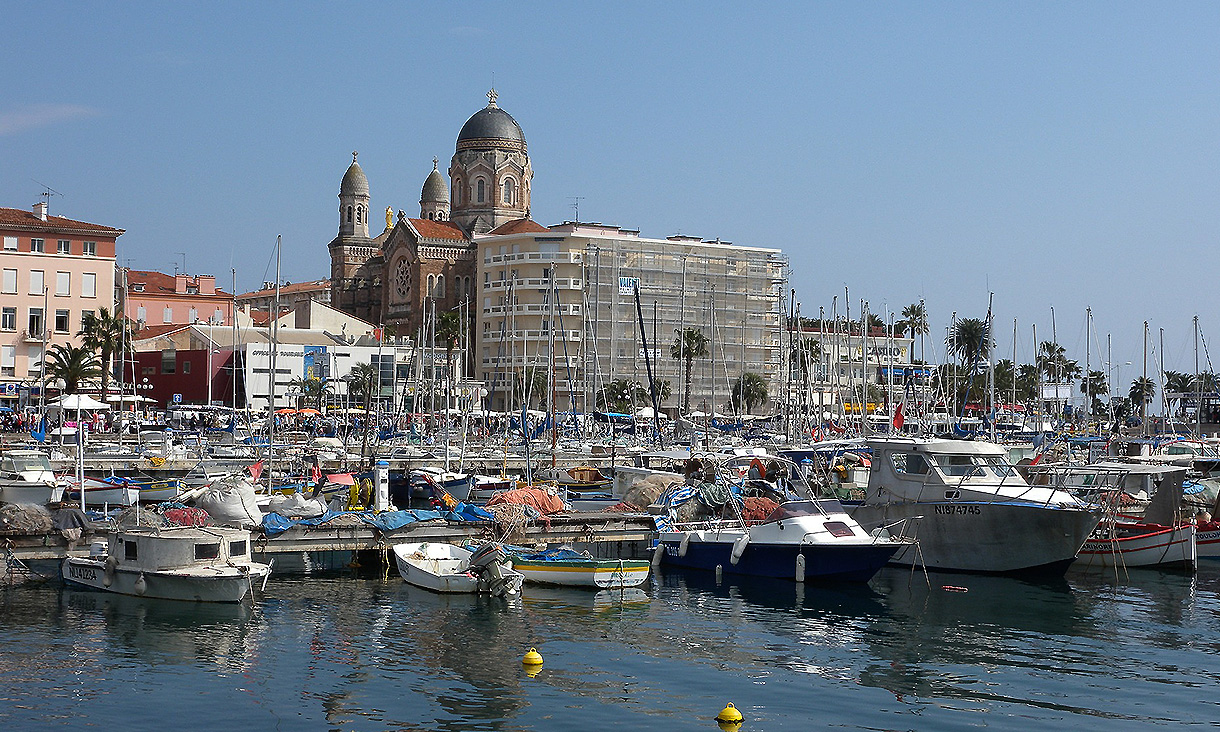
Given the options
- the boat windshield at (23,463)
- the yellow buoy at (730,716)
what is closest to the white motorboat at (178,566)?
the yellow buoy at (730,716)

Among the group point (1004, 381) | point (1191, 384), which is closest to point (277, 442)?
point (1004, 381)

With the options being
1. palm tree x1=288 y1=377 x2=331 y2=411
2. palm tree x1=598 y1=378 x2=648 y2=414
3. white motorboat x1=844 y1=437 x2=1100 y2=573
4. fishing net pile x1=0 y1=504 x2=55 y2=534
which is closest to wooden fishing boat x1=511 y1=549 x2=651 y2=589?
white motorboat x1=844 y1=437 x2=1100 y2=573

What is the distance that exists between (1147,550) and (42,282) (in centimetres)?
8902

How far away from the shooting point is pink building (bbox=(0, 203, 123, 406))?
102125 mm

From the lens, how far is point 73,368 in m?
87.4

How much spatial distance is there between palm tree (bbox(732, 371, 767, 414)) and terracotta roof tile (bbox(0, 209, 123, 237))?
190 feet

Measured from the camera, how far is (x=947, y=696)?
23.6 metres

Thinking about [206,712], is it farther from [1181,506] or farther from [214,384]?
[214,384]

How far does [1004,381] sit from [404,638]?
4923 inches

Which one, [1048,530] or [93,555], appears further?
[1048,530]

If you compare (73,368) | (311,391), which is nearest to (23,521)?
(73,368)

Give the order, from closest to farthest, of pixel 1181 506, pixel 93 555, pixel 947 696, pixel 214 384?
pixel 947 696 → pixel 93 555 → pixel 1181 506 → pixel 214 384

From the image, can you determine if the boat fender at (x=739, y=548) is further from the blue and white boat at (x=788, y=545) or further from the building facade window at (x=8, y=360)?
the building facade window at (x=8, y=360)

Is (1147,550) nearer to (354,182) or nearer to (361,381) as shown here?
(361,381)
